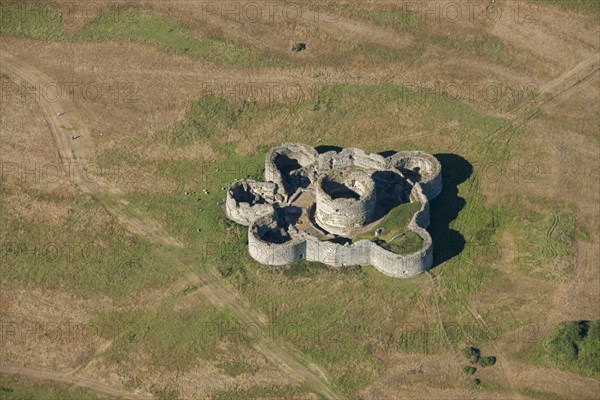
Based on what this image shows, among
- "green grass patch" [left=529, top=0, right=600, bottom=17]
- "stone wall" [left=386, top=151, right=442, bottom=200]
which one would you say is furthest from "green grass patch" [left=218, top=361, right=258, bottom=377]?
"green grass patch" [left=529, top=0, right=600, bottom=17]

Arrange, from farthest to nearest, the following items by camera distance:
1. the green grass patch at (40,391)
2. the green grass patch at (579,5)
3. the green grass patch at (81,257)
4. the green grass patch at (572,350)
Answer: the green grass patch at (579,5) → the green grass patch at (81,257) → the green grass patch at (40,391) → the green grass patch at (572,350)

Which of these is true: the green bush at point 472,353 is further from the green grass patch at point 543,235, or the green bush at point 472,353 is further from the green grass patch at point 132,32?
the green grass patch at point 132,32

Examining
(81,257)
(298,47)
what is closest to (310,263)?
(81,257)

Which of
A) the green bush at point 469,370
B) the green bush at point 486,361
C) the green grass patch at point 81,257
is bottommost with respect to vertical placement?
the green grass patch at point 81,257

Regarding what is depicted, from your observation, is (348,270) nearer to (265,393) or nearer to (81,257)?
(265,393)

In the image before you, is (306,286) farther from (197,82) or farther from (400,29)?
(400,29)

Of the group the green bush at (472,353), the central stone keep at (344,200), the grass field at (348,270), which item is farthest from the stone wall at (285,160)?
the green bush at (472,353)

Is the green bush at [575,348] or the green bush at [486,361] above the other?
the green bush at [575,348]

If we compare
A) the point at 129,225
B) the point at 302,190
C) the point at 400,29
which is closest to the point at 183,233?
the point at 129,225

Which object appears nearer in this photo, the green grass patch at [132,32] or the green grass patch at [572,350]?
the green grass patch at [572,350]
